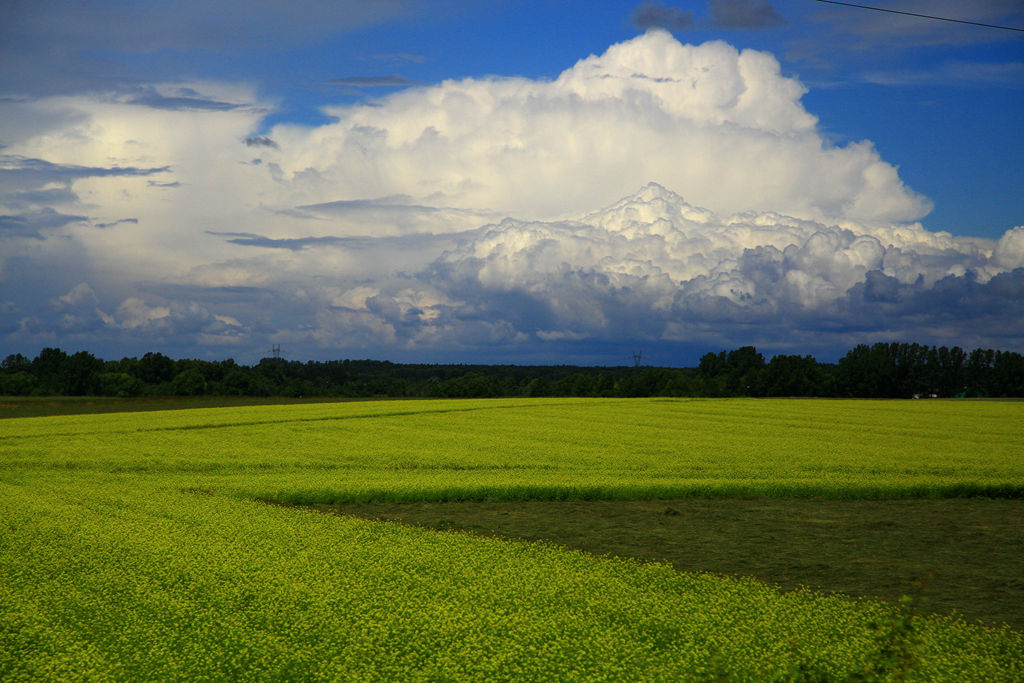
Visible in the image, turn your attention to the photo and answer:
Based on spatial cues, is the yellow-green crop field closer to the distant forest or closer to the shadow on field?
the shadow on field

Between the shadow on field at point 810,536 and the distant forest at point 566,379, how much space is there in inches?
2844

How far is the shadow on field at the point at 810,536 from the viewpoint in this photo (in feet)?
37.7

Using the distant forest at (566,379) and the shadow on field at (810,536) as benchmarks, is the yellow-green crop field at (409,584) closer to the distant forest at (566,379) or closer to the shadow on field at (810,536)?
the shadow on field at (810,536)

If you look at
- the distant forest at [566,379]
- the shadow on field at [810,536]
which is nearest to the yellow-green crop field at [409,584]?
the shadow on field at [810,536]

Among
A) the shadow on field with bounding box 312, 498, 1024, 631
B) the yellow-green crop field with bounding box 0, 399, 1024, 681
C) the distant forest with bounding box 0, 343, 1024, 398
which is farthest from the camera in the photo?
the distant forest with bounding box 0, 343, 1024, 398

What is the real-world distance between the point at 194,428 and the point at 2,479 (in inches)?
625

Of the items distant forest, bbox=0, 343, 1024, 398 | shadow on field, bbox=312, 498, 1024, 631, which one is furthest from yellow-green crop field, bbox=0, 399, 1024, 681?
distant forest, bbox=0, 343, 1024, 398

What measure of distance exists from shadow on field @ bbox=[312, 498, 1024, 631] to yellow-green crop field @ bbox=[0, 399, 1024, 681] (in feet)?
2.87

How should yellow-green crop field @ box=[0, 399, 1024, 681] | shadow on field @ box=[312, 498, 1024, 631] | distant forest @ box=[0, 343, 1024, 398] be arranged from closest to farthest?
yellow-green crop field @ box=[0, 399, 1024, 681] → shadow on field @ box=[312, 498, 1024, 631] → distant forest @ box=[0, 343, 1024, 398]

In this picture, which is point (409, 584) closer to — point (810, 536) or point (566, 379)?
point (810, 536)

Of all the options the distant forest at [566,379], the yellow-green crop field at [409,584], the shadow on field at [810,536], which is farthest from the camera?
the distant forest at [566,379]

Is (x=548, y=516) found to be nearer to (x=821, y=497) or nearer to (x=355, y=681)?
(x=821, y=497)

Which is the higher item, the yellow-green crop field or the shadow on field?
the yellow-green crop field

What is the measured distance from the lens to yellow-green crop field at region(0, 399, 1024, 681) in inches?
293
